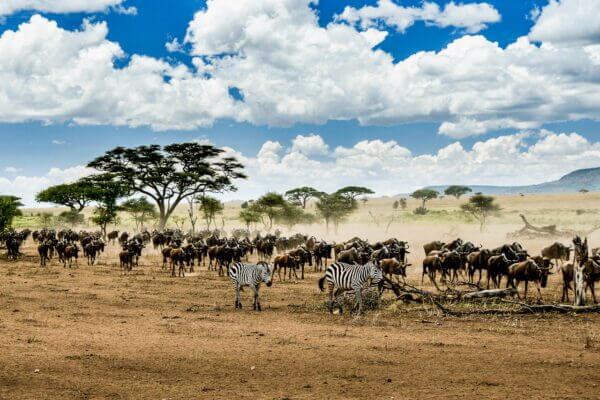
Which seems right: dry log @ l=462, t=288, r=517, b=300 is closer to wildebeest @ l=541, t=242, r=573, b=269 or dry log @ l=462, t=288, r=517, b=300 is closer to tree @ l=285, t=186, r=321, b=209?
wildebeest @ l=541, t=242, r=573, b=269

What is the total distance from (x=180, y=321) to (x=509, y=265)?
546 inches

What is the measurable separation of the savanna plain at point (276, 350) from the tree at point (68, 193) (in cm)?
4277

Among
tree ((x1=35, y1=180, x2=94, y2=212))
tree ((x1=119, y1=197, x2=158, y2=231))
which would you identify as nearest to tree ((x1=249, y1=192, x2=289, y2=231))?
tree ((x1=119, y1=197, x2=158, y2=231))

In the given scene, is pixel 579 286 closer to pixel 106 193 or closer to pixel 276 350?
pixel 276 350

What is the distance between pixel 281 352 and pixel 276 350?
0.70 feet

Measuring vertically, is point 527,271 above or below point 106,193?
below

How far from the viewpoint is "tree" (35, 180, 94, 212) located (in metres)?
63.6

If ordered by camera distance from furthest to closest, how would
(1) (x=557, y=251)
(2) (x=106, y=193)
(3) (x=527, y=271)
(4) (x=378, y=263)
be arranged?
(2) (x=106, y=193) → (1) (x=557, y=251) → (4) (x=378, y=263) → (3) (x=527, y=271)

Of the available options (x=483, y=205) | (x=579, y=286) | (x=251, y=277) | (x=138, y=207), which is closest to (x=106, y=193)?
(x=138, y=207)

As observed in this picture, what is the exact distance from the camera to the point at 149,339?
1406 centimetres

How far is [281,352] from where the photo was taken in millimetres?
12766

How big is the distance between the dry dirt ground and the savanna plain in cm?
3

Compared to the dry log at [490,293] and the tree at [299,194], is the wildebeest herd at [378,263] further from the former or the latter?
the tree at [299,194]

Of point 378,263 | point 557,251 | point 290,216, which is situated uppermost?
point 290,216
